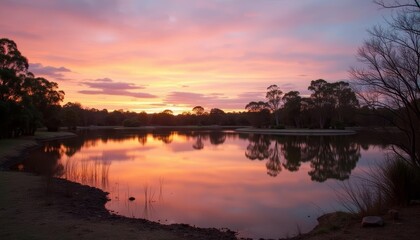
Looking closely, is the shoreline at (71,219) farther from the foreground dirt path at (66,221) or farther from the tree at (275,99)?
the tree at (275,99)

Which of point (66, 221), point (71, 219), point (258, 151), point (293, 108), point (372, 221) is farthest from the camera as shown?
point (293, 108)

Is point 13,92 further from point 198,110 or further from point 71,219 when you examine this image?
point 198,110

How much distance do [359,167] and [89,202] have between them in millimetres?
15493

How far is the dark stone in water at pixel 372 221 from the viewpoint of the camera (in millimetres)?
6930

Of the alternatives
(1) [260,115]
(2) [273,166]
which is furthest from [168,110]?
(2) [273,166]

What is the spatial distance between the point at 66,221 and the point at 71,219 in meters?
0.28

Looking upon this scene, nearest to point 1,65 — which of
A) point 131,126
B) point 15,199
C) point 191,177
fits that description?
point 191,177

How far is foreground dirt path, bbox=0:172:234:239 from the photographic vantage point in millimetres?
6977

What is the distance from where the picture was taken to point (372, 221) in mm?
6984

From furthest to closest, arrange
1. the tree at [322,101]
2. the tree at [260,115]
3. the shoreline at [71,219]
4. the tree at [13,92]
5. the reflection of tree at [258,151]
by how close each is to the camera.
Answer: the tree at [260,115], the tree at [322,101], the tree at [13,92], the reflection of tree at [258,151], the shoreline at [71,219]

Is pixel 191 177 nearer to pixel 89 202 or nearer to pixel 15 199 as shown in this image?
pixel 89 202

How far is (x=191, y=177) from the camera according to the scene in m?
17.2

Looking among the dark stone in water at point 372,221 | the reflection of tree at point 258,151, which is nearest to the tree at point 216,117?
the reflection of tree at point 258,151

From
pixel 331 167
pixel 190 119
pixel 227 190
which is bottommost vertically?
pixel 227 190
